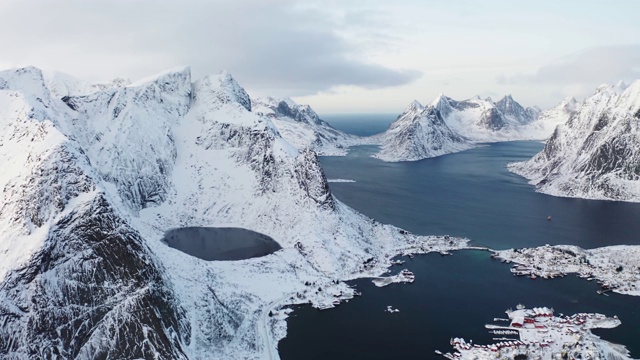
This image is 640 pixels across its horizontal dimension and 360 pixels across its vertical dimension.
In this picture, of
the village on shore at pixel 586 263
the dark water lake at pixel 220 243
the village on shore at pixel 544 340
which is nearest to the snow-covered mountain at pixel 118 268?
the dark water lake at pixel 220 243

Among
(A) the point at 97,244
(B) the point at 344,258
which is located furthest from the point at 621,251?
(A) the point at 97,244

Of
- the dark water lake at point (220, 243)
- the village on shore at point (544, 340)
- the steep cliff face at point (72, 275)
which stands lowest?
the village on shore at point (544, 340)

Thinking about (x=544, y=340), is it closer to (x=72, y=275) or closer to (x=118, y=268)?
(x=118, y=268)

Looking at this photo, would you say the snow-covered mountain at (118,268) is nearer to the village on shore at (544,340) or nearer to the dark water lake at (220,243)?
the dark water lake at (220,243)

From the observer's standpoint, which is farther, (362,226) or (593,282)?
(362,226)

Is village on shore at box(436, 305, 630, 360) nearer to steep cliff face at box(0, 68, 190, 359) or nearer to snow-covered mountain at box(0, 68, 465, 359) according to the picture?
snow-covered mountain at box(0, 68, 465, 359)

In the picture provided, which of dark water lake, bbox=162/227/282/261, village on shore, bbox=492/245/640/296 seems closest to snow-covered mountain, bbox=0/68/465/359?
dark water lake, bbox=162/227/282/261

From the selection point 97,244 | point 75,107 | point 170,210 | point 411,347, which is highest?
point 75,107

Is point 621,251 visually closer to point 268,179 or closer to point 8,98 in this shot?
point 268,179
